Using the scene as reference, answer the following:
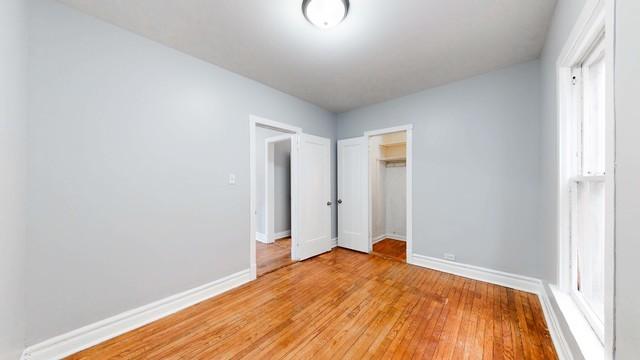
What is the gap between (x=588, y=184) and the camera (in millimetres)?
1456

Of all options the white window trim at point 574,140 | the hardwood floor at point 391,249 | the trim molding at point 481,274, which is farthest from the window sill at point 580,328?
the hardwood floor at point 391,249

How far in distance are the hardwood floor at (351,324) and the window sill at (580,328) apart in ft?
1.30

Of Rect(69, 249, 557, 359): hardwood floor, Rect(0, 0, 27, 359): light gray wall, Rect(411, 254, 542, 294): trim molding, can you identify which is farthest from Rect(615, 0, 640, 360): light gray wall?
Rect(0, 0, 27, 359): light gray wall

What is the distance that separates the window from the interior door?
2.55 metres

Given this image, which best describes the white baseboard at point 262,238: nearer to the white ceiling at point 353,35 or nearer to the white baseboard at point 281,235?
the white baseboard at point 281,235

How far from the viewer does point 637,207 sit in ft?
2.46

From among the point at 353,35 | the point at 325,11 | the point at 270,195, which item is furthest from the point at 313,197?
the point at 325,11

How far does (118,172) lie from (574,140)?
358 cm

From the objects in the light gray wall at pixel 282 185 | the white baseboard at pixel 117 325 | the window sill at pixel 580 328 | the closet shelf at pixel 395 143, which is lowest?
the white baseboard at pixel 117 325

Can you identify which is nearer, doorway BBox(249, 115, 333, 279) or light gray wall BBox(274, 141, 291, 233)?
doorway BBox(249, 115, 333, 279)

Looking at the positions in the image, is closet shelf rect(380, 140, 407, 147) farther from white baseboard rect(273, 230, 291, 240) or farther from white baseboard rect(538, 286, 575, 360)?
white baseboard rect(538, 286, 575, 360)

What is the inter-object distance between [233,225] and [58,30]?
2.19m

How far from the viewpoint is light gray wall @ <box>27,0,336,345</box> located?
160 centimetres

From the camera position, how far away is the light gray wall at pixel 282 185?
4.94 metres
